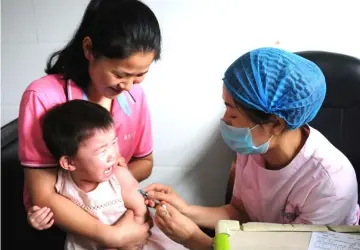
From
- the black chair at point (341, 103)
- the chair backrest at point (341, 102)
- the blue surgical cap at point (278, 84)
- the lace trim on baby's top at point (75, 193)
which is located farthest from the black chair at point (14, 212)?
the chair backrest at point (341, 102)

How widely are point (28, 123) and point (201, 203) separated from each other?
3.84 ft

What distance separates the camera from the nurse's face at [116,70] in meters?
1.20

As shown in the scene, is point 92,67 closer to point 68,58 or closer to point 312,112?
point 68,58

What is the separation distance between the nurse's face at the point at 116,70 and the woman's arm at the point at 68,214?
0.35 meters

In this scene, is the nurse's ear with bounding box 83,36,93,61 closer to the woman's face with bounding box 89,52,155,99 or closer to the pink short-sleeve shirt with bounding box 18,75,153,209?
the woman's face with bounding box 89,52,155,99

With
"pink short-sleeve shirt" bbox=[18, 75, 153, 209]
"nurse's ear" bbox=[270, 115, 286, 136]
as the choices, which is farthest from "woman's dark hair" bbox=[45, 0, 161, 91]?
"nurse's ear" bbox=[270, 115, 286, 136]

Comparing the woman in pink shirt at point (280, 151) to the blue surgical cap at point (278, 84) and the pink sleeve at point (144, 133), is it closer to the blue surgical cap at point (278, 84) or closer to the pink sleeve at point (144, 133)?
the blue surgical cap at point (278, 84)

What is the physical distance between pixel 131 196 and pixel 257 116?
543 mm

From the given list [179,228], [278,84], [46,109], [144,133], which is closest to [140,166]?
[144,133]

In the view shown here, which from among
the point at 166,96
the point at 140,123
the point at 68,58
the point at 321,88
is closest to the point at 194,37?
the point at 166,96

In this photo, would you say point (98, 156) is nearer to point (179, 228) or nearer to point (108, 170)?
point (108, 170)

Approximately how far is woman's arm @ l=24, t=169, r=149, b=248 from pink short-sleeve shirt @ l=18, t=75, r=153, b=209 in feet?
0.16

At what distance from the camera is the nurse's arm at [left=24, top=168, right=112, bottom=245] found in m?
1.27

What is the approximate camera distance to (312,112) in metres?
1.19
